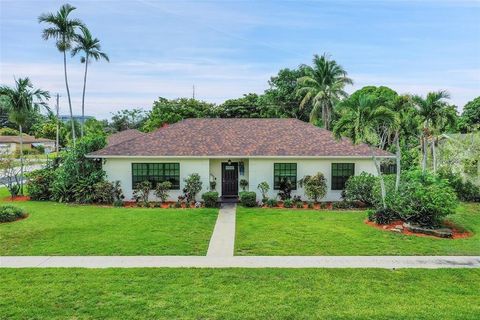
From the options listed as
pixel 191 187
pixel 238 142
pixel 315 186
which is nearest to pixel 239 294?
pixel 191 187

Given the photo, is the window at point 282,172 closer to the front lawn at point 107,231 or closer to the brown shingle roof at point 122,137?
the front lawn at point 107,231

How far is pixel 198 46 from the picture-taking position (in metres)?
21.4

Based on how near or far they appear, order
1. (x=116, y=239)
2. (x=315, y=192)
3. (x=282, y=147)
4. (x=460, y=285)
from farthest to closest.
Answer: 1. (x=282, y=147)
2. (x=315, y=192)
3. (x=116, y=239)
4. (x=460, y=285)

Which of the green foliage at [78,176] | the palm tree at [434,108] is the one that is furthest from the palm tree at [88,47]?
the palm tree at [434,108]

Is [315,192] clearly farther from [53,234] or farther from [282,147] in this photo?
[53,234]

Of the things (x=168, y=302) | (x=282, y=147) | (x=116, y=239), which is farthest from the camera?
(x=282, y=147)

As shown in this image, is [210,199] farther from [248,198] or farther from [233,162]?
[233,162]

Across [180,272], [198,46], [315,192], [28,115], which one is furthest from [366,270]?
[28,115]

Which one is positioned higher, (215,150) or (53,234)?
(215,150)

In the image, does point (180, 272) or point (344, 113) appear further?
point (344, 113)

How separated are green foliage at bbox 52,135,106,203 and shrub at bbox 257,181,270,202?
8.66 metres

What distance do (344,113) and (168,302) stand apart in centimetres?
1105

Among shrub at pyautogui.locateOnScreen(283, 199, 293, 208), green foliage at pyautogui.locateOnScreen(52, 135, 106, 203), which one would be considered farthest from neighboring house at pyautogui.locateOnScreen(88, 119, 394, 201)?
shrub at pyautogui.locateOnScreen(283, 199, 293, 208)

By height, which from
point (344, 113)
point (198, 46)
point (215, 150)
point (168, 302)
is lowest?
→ point (168, 302)
